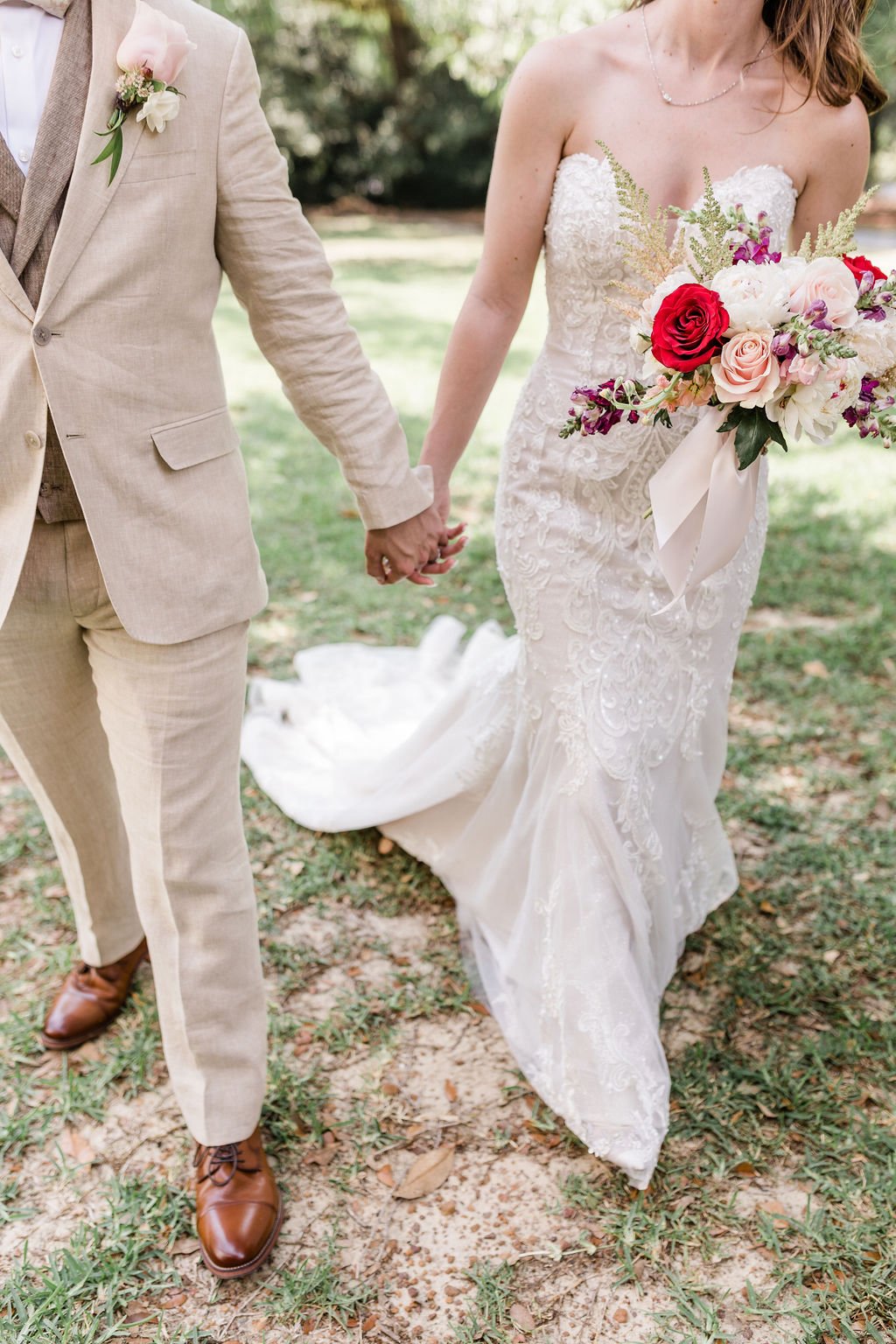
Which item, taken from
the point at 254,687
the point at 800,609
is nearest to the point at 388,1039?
the point at 254,687

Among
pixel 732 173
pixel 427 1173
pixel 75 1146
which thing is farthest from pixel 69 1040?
pixel 732 173

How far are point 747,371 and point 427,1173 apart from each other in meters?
1.98

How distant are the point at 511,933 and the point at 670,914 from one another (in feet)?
1.46

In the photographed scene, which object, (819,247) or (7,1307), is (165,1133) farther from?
(819,247)

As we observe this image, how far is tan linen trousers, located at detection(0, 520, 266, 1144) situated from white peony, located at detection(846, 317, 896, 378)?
131cm

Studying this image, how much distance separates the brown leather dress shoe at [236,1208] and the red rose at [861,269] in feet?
7.34

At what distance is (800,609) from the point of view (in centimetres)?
535

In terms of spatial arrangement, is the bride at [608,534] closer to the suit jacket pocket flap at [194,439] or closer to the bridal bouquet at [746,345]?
the bridal bouquet at [746,345]

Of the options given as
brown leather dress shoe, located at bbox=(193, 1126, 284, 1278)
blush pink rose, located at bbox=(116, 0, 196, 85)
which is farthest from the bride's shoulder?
brown leather dress shoe, located at bbox=(193, 1126, 284, 1278)

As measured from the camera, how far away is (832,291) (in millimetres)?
2023

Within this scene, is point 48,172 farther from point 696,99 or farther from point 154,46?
point 696,99

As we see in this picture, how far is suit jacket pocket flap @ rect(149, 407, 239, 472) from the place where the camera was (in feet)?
6.86

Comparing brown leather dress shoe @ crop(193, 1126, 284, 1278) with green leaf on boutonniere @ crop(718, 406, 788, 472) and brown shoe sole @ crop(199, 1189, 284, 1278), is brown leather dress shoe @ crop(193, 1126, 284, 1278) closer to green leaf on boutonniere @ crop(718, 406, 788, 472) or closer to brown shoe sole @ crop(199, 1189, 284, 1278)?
brown shoe sole @ crop(199, 1189, 284, 1278)

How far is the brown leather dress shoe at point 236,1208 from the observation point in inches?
95.0
